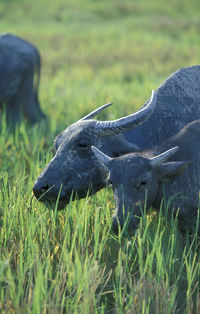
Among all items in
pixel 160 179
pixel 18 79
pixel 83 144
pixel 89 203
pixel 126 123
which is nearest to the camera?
pixel 160 179

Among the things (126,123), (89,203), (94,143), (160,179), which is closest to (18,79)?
(89,203)

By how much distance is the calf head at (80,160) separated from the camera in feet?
8.95

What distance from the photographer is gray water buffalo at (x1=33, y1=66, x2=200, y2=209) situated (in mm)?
2721

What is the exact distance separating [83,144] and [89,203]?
46cm

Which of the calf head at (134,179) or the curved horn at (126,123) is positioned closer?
the calf head at (134,179)

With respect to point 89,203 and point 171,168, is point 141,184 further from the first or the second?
point 89,203

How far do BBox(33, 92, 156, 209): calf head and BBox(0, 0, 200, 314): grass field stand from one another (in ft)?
0.37

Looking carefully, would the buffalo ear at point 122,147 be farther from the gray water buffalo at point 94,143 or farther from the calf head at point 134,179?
the calf head at point 134,179

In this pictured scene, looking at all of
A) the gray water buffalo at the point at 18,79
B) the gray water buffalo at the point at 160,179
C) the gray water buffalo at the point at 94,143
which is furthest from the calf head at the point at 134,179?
the gray water buffalo at the point at 18,79

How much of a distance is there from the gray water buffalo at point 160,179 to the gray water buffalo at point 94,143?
0.26 m

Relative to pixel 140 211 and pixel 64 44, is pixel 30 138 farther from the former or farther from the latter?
pixel 64 44

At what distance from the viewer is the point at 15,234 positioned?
8.75 ft

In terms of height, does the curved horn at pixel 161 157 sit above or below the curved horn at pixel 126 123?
below

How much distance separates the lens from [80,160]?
281cm
